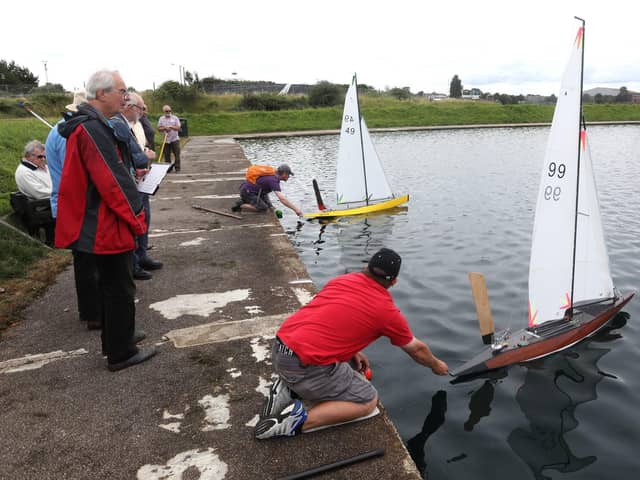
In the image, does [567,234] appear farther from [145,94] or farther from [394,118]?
[145,94]

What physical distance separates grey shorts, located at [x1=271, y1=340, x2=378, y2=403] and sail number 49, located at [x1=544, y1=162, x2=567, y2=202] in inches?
124

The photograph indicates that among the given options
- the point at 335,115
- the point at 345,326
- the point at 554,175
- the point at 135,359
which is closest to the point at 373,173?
the point at 554,175

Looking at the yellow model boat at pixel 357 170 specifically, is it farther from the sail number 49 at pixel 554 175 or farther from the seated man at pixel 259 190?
the sail number 49 at pixel 554 175

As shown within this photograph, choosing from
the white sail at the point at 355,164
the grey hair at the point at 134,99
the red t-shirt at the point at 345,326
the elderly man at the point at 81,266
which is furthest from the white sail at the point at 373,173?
the red t-shirt at the point at 345,326

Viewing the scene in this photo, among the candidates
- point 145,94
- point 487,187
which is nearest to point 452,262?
point 487,187

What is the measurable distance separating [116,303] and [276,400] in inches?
59.0

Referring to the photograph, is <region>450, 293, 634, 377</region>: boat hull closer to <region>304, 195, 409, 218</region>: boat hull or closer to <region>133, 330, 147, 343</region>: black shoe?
<region>133, 330, 147, 343</region>: black shoe

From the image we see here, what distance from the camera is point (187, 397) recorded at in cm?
353

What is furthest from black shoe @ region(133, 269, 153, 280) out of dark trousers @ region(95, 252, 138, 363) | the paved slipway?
dark trousers @ region(95, 252, 138, 363)

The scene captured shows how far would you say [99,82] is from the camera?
3.44m

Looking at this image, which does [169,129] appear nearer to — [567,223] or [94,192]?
[94,192]

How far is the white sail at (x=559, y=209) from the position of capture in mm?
4598

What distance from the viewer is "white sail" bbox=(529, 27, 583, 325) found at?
181 inches

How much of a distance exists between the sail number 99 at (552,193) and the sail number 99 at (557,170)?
154mm
